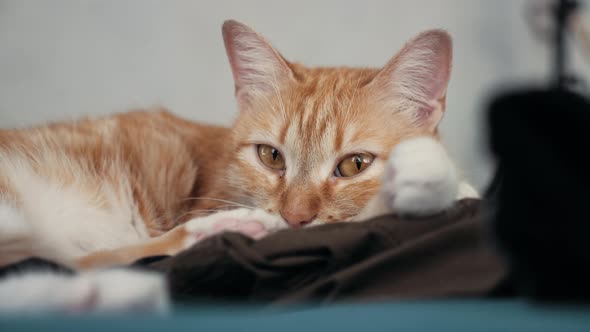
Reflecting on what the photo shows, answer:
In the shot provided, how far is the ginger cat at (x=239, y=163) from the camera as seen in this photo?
1.12m

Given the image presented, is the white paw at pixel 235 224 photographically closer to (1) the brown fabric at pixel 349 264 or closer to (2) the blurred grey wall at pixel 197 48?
(1) the brown fabric at pixel 349 264

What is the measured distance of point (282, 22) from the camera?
7.84ft

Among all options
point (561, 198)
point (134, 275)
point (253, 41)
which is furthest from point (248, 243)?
point (253, 41)

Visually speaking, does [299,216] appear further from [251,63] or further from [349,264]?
[251,63]

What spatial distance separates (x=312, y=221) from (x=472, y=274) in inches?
19.5

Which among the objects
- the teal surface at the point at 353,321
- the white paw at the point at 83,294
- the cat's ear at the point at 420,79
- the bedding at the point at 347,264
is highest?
the cat's ear at the point at 420,79

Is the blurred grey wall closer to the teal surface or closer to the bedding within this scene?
the bedding

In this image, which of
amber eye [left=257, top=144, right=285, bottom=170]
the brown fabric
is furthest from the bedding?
amber eye [left=257, top=144, right=285, bottom=170]

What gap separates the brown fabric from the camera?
0.68 metres

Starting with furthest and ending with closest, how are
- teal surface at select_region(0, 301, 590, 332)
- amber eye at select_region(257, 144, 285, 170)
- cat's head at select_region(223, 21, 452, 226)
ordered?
1. amber eye at select_region(257, 144, 285, 170)
2. cat's head at select_region(223, 21, 452, 226)
3. teal surface at select_region(0, 301, 590, 332)

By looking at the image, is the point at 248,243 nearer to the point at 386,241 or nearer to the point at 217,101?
the point at 386,241

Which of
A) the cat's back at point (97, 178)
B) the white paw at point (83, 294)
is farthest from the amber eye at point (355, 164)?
the white paw at point (83, 294)

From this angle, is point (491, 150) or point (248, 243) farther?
point (248, 243)

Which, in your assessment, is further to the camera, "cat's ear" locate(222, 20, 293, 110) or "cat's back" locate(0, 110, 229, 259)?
"cat's ear" locate(222, 20, 293, 110)
